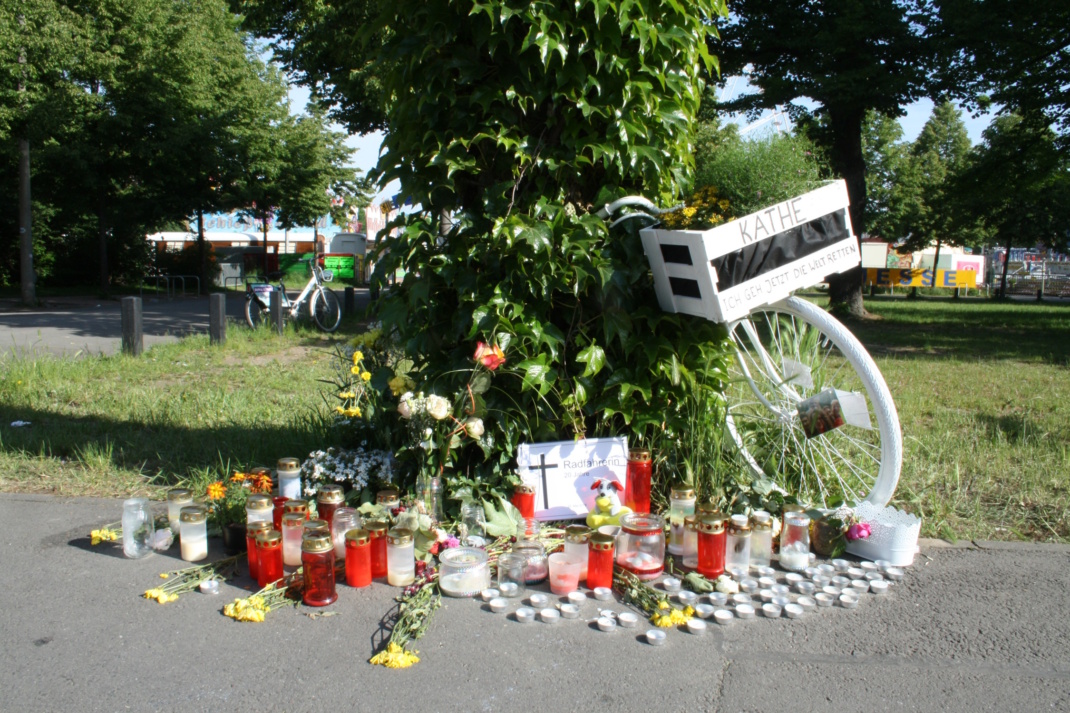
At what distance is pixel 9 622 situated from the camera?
3.02 metres

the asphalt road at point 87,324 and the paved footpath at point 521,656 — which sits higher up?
the asphalt road at point 87,324

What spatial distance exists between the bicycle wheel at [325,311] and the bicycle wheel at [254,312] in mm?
779

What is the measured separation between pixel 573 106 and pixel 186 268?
94.8ft

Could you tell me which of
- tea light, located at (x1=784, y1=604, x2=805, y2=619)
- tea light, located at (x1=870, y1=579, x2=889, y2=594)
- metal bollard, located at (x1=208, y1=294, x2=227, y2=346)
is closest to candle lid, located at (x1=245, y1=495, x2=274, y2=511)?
tea light, located at (x1=784, y1=604, x2=805, y2=619)

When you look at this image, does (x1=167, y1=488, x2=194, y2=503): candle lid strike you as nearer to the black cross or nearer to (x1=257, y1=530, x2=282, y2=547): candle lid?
(x1=257, y1=530, x2=282, y2=547): candle lid

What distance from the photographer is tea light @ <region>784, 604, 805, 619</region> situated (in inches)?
123

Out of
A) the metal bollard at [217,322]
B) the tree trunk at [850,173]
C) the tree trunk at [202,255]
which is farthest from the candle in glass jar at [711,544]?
the tree trunk at [202,255]

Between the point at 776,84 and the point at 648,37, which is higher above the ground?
the point at 776,84

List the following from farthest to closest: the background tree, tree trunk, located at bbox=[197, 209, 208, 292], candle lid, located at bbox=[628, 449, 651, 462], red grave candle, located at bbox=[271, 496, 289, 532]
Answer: tree trunk, located at bbox=[197, 209, 208, 292]
the background tree
candle lid, located at bbox=[628, 449, 651, 462]
red grave candle, located at bbox=[271, 496, 289, 532]

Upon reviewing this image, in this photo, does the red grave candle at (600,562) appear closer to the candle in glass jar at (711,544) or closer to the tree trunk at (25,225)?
the candle in glass jar at (711,544)

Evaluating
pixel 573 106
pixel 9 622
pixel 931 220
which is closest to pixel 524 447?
pixel 573 106

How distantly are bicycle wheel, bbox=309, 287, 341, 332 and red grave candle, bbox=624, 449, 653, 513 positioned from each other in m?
10.4

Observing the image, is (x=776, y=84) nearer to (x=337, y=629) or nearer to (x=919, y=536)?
(x=919, y=536)

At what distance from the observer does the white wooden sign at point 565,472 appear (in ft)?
12.8
